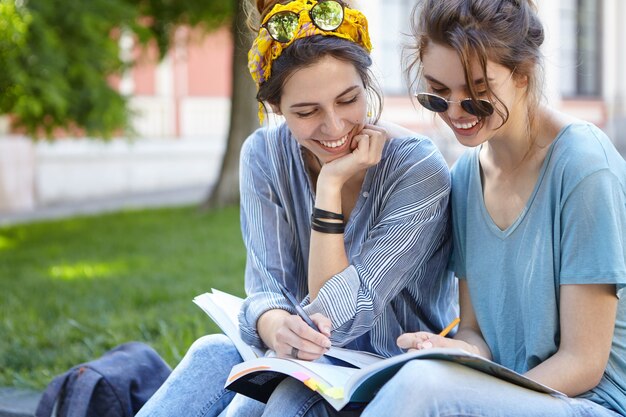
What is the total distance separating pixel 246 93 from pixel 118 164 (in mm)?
4883

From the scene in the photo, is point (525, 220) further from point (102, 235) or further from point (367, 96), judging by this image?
point (102, 235)

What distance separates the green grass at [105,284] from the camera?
395 centimetres

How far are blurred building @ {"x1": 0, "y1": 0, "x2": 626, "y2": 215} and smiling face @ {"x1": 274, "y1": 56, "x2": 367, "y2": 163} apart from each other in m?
7.14

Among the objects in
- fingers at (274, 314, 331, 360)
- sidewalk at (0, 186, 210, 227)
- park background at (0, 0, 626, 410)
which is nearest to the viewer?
fingers at (274, 314, 331, 360)

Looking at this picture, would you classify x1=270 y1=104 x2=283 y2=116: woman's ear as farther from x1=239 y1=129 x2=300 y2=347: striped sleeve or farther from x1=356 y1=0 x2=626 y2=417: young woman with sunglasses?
x1=356 y1=0 x2=626 y2=417: young woman with sunglasses

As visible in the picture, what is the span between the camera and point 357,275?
2.37 m

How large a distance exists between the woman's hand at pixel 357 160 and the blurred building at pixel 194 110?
284 inches

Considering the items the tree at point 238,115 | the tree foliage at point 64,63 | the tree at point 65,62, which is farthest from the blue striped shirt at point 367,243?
the tree at point 238,115

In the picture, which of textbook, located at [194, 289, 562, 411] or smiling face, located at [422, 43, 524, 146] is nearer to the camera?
textbook, located at [194, 289, 562, 411]

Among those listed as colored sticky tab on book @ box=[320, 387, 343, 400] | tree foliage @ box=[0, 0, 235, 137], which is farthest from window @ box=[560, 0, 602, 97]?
colored sticky tab on book @ box=[320, 387, 343, 400]

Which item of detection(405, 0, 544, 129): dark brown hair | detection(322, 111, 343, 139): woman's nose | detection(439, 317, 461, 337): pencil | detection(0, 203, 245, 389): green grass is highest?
detection(405, 0, 544, 129): dark brown hair

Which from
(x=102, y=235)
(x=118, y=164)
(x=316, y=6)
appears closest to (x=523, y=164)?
(x=316, y=6)

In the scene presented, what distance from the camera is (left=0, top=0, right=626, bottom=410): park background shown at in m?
4.20

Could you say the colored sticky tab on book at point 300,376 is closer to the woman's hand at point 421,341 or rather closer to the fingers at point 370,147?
the woman's hand at point 421,341
